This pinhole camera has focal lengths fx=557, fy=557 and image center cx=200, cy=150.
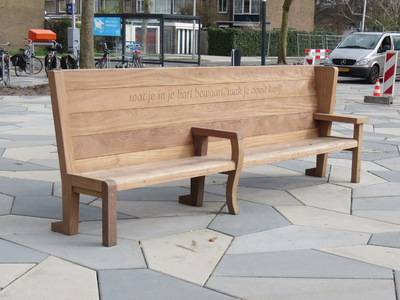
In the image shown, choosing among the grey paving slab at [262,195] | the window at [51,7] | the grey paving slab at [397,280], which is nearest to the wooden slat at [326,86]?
the grey paving slab at [262,195]

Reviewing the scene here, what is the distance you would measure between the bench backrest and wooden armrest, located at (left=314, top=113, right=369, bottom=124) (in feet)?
0.30

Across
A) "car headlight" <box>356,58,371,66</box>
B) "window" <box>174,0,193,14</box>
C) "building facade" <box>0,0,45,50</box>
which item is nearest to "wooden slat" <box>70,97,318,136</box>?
"car headlight" <box>356,58,371,66</box>

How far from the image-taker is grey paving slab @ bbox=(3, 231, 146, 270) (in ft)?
10.6

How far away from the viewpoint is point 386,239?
3785 mm

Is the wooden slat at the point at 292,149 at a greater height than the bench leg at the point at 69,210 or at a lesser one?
greater

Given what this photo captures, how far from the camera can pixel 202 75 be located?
14.8 feet

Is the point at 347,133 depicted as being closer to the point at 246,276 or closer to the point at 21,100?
the point at 246,276

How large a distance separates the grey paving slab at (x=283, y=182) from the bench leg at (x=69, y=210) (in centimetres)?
199

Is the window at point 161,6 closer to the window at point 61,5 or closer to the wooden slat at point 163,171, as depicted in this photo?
the window at point 61,5

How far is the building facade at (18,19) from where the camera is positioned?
35281 mm

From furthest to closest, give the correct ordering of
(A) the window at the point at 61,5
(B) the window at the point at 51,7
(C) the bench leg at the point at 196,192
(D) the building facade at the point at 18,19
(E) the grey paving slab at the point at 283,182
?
(B) the window at the point at 51,7
(A) the window at the point at 61,5
(D) the building facade at the point at 18,19
(E) the grey paving slab at the point at 283,182
(C) the bench leg at the point at 196,192

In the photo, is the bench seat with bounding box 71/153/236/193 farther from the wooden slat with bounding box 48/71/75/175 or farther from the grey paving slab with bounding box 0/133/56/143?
the grey paving slab with bounding box 0/133/56/143

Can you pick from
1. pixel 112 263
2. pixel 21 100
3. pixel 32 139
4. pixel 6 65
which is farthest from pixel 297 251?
pixel 6 65

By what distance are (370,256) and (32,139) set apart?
16.6ft
